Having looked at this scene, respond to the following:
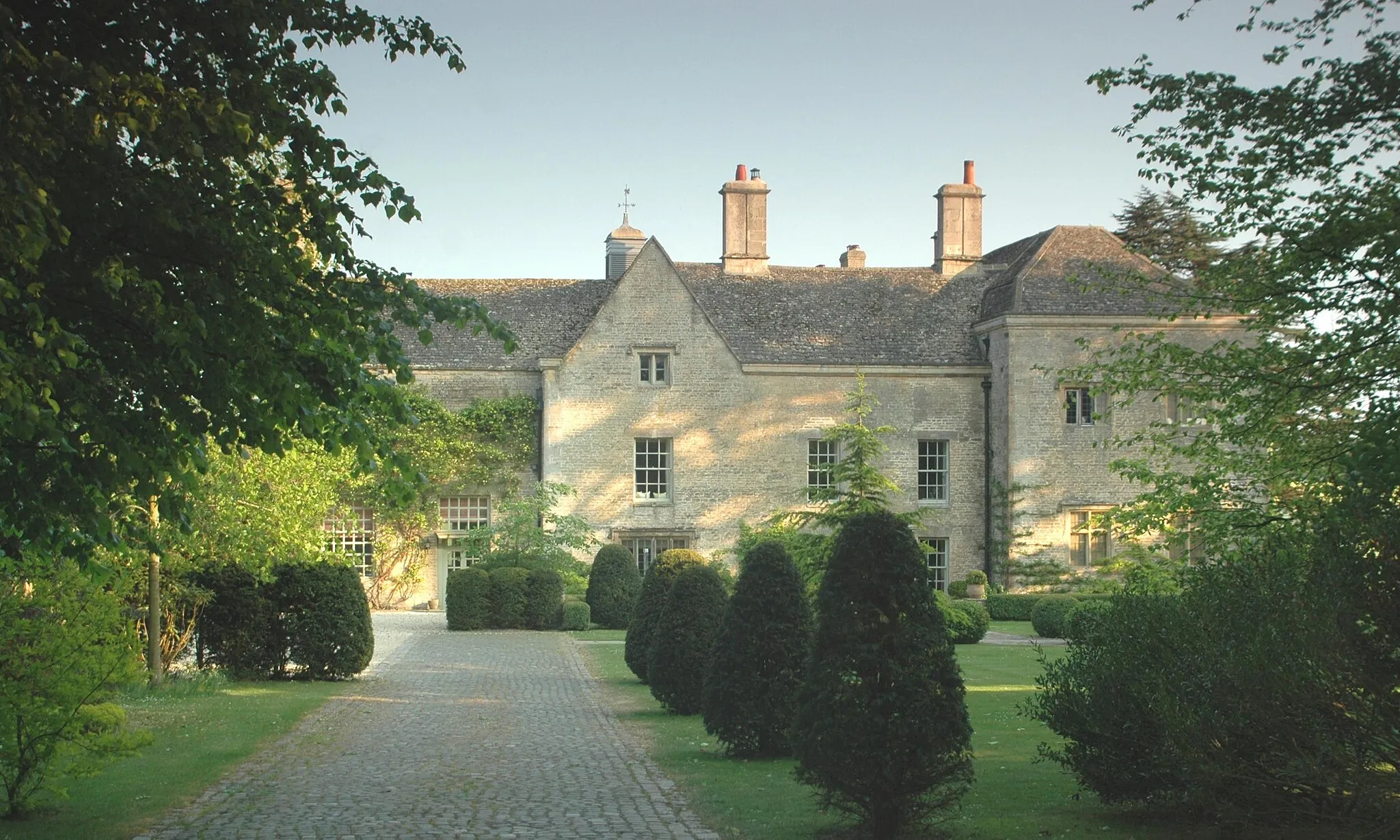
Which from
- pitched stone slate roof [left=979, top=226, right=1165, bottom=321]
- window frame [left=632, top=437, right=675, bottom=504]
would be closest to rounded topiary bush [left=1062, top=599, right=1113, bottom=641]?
pitched stone slate roof [left=979, top=226, right=1165, bottom=321]

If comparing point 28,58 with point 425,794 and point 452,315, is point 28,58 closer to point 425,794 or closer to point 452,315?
point 452,315

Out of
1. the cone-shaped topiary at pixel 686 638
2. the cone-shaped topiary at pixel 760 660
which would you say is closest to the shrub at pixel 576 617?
the cone-shaped topiary at pixel 686 638

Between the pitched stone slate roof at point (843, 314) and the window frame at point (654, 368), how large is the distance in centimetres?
169

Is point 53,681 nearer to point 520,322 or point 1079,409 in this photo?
point 520,322

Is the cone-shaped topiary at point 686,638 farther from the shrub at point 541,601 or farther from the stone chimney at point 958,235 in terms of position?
the stone chimney at point 958,235

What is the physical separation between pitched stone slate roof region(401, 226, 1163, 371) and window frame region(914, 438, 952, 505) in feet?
7.54

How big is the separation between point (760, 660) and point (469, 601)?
18.9 meters

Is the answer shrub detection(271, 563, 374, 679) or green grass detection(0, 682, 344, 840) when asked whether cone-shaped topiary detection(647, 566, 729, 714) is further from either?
shrub detection(271, 563, 374, 679)

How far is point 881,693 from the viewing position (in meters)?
8.93

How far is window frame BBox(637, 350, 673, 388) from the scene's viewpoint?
37.1m

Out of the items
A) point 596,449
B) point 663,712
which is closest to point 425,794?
point 663,712

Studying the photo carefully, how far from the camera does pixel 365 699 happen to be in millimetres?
17672

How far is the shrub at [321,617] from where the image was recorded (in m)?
19.2

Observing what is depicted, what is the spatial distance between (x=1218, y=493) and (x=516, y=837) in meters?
8.45
